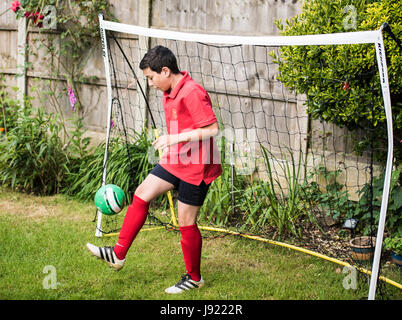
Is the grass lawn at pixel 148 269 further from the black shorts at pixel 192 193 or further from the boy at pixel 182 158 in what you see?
the black shorts at pixel 192 193

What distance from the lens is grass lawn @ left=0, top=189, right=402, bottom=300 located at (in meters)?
3.96

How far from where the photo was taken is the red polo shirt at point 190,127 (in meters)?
3.63

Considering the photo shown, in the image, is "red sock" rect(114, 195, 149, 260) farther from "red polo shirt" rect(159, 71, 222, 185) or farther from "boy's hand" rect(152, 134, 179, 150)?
"boy's hand" rect(152, 134, 179, 150)

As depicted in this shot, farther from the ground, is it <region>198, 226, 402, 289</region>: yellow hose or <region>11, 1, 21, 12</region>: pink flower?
<region>11, 1, 21, 12</region>: pink flower

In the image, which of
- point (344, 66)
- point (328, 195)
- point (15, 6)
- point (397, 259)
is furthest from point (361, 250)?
point (15, 6)

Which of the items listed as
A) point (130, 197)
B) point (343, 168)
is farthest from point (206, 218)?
point (343, 168)

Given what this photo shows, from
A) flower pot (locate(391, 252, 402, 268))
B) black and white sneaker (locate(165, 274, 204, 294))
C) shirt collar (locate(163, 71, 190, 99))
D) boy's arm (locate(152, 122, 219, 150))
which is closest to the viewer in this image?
boy's arm (locate(152, 122, 219, 150))

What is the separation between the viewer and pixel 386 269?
14.7ft

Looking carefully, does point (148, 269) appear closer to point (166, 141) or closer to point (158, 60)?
point (166, 141)

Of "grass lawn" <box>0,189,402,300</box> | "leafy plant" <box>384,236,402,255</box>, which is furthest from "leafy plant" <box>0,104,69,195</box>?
"leafy plant" <box>384,236,402,255</box>

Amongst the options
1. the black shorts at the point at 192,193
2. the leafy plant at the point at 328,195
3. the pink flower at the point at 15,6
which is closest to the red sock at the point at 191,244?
the black shorts at the point at 192,193

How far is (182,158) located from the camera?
384 centimetres

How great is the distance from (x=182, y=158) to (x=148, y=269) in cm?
107

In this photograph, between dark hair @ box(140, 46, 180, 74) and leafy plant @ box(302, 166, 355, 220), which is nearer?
dark hair @ box(140, 46, 180, 74)
